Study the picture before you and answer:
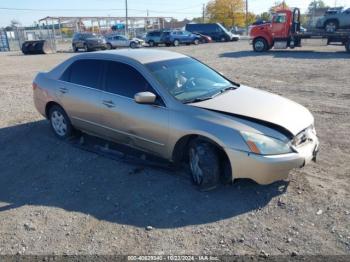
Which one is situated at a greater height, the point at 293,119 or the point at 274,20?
the point at 274,20

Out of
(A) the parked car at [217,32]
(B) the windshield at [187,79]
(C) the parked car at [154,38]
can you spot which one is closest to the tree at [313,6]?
(A) the parked car at [217,32]

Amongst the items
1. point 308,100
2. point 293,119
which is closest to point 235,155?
point 293,119

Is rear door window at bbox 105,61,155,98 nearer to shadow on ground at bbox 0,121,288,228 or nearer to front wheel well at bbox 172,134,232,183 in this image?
front wheel well at bbox 172,134,232,183

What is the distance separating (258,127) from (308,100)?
17.8 ft

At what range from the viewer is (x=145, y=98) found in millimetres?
4520

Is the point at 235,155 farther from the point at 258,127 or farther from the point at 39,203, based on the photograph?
the point at 39,203

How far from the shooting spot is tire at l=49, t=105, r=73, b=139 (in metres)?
6.16

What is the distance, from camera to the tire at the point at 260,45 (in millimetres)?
24087

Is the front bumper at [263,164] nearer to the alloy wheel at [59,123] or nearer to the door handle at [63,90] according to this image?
the door handle at [63,90]

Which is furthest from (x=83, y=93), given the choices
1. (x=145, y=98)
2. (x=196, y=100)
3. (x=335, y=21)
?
(x=335, y=21)

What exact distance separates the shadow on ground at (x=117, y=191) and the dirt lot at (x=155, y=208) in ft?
0.04

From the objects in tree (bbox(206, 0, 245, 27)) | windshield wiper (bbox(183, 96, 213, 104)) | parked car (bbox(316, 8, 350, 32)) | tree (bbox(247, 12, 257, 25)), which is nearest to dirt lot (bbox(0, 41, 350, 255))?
windshield wiper (bbox(183, 96, 213, 104))

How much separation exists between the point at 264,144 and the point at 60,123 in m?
3.82

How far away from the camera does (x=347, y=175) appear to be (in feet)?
15.1
